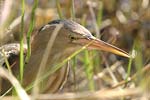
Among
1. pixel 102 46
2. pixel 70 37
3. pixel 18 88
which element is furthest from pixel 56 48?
pixel 18 88

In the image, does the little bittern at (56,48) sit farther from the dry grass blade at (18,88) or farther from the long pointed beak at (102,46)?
the dry grass blade at (18,88)

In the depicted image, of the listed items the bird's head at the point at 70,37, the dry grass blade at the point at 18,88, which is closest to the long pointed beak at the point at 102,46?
the bird's head at the point at 70,37

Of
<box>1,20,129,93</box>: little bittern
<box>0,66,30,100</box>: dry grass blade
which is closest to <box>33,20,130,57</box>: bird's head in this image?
<box>1,20,129,93</box>: little bittern

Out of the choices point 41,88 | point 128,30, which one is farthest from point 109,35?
point 41,88

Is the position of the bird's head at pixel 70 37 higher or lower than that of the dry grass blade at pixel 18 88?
higher

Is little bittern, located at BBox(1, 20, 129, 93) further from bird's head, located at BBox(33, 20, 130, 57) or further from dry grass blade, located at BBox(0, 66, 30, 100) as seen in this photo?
dry grass blade, located at BBox(0, 66, 30, 100)

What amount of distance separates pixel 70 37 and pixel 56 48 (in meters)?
0.09

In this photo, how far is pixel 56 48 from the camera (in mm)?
1786

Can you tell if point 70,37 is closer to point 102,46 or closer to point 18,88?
point 102,46

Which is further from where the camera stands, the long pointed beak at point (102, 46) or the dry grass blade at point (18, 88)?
the long pointed beak at point (102, 46)

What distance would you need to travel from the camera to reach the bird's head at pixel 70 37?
1641 mm

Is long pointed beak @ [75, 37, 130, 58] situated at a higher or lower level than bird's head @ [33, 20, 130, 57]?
lower

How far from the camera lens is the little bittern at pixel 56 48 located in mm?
1702

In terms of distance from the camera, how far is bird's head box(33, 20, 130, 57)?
1641 mm
